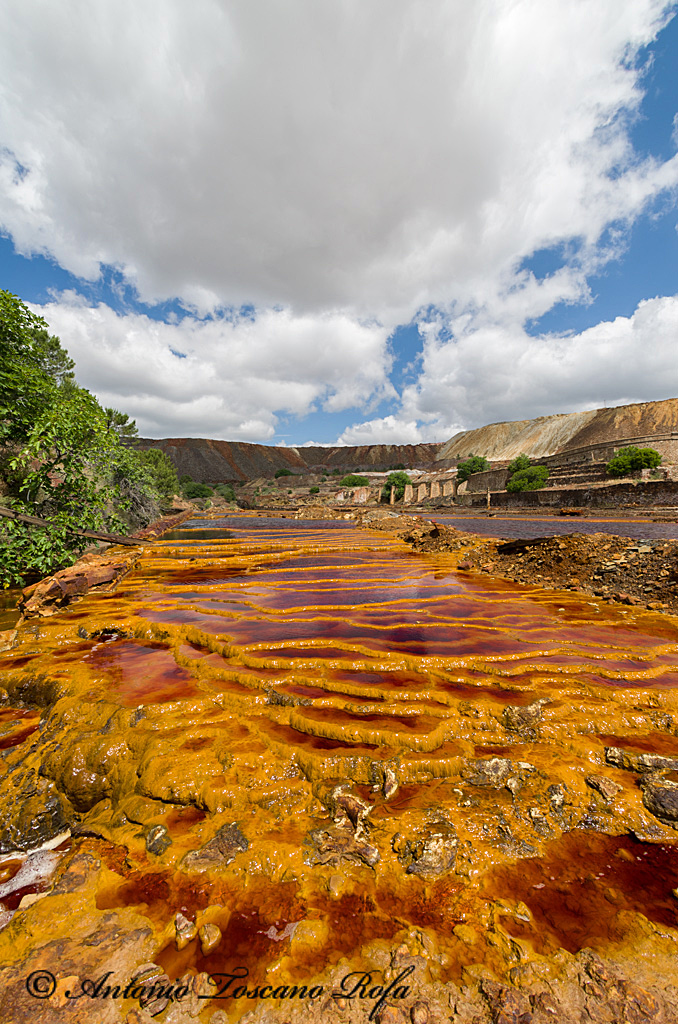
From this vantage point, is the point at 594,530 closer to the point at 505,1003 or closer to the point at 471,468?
the point at 505,1003

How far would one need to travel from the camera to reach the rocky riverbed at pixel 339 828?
1495 millimetres

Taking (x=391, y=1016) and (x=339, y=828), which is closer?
(x=391, y=1016)

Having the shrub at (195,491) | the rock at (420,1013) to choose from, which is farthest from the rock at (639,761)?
the shrub at (195,491)

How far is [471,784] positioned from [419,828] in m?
0.61

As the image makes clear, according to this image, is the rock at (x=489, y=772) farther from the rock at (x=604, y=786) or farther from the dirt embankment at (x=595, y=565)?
the dirt embankment at (x=595, y=565)

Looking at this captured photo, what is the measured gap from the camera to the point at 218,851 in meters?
2.11

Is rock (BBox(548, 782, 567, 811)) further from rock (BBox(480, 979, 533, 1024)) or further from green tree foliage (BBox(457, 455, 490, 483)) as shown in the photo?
green tree foliage (BBox(457, 455, 490, 483))

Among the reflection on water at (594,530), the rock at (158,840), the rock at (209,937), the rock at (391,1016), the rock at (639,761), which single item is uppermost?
the rock at (209,937)

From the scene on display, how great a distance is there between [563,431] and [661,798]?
4234 inches

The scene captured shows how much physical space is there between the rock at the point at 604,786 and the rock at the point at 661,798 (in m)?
0.16

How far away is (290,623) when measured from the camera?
232 inches

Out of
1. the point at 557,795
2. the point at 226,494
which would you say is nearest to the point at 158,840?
the point at 557,795

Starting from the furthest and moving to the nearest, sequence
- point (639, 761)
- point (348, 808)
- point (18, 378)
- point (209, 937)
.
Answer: point (18, 378), point (639, 761), point (348, 808), point (209, 937)

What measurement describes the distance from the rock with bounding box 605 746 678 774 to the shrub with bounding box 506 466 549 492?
178 ft
